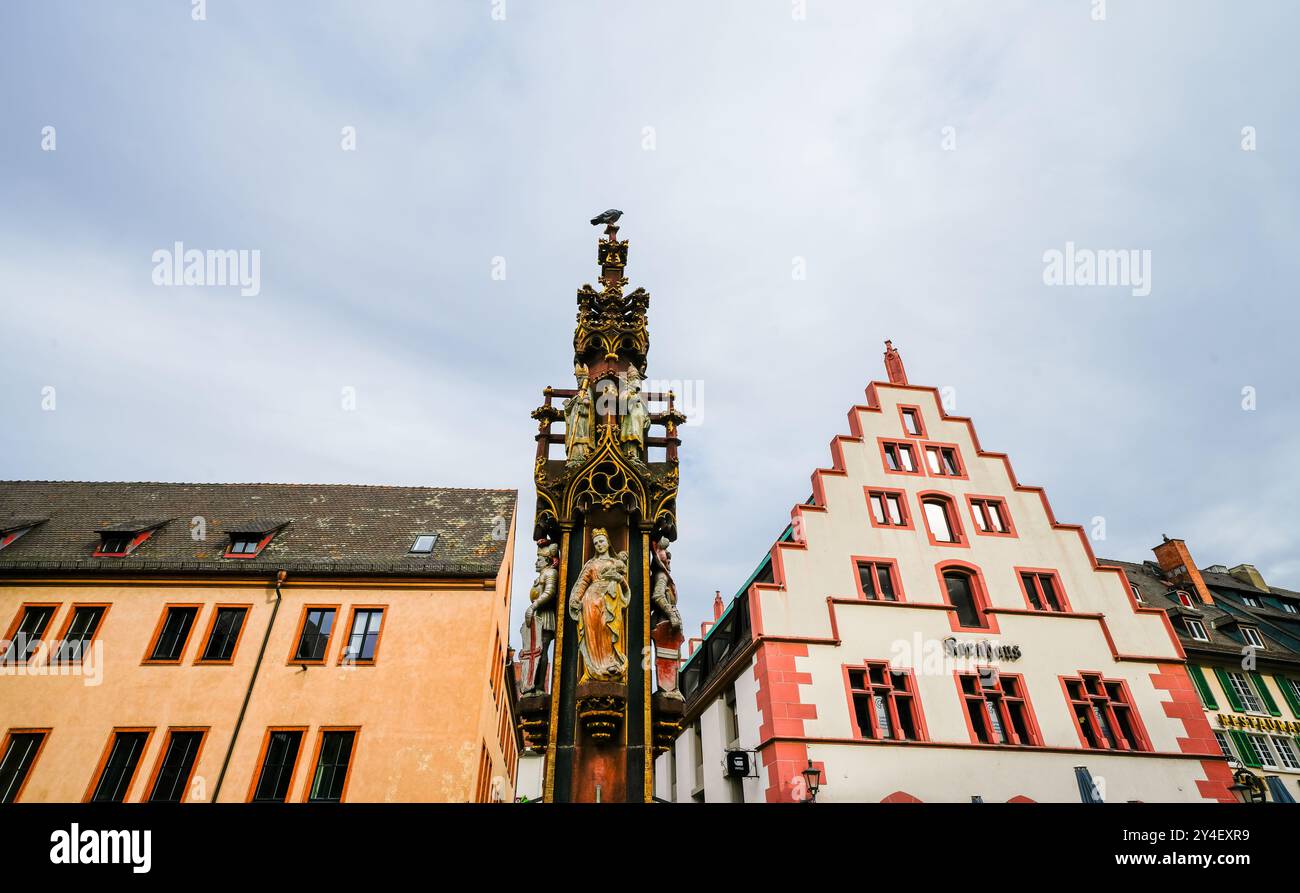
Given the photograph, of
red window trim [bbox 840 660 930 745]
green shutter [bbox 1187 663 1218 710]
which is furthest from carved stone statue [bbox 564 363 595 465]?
green shutter [bbox 1187 663 1218 710]

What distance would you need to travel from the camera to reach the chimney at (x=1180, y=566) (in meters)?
27.1

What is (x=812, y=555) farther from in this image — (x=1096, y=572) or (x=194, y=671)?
(x=194, y=671)

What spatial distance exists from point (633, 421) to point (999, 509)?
55.2 feet

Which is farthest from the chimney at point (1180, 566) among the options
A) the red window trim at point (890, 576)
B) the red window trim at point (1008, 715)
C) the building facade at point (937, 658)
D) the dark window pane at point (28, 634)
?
the dark window pane at point (28, 634)

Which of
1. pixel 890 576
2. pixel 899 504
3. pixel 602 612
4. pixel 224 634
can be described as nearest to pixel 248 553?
pixel 224 634

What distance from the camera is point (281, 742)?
682 inches

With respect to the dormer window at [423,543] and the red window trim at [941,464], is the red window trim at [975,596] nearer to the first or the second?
the red window trim at [941,464]

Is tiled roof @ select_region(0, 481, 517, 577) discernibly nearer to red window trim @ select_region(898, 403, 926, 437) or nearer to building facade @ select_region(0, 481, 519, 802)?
building facade @ select_region(0, 481, 519, 802)

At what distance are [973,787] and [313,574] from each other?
18.4 meters

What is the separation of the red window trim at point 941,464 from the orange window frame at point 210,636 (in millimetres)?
20626

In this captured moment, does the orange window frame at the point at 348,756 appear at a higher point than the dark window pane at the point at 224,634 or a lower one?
lower

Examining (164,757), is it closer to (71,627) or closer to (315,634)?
(315,634)
